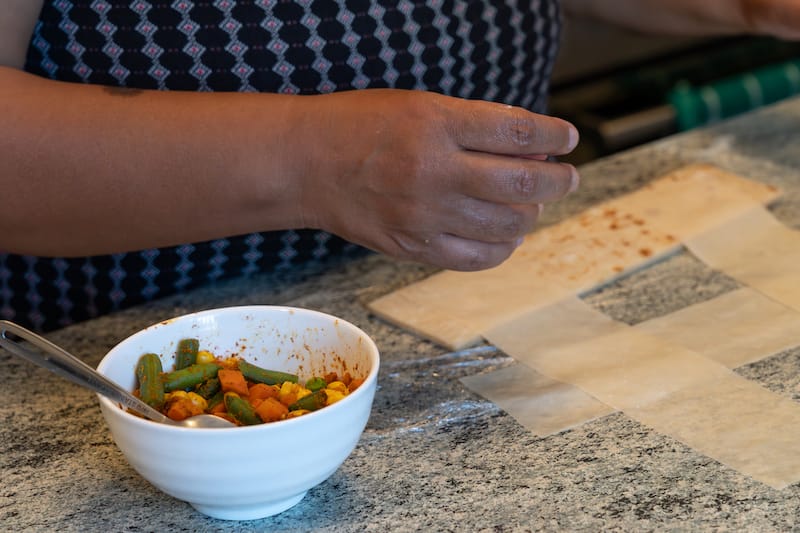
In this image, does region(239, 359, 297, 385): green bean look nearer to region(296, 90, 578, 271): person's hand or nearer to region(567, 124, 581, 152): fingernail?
region(296, 90, 578, 271): person's hand

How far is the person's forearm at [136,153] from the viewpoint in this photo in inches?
34.9

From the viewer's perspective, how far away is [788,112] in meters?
1.63

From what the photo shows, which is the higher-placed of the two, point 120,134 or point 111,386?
point 120,134

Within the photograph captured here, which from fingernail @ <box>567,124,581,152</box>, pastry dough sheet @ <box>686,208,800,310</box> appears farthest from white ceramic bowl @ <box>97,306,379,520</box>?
pastry dough sheet @ <box>686,208,800,310</box>

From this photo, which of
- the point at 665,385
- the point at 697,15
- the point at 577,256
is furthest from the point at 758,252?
the point at 697,15

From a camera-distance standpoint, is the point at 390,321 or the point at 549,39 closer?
the point at 390,321

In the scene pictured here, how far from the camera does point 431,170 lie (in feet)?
2.83

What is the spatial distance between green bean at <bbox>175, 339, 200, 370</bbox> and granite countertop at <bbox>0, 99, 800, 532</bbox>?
0.10m

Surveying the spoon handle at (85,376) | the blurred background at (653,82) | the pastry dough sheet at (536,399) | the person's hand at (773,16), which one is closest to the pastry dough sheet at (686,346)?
the pastry dough sheet at (536,399)

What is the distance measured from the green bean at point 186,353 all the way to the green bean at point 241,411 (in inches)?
3.1

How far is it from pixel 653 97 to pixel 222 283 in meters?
1.50

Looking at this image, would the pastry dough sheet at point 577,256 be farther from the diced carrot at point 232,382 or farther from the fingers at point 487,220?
the diced carrot at point 232,382

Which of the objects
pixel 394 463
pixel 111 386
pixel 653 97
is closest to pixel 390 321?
pixel 394 463

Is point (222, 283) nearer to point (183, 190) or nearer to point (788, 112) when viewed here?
point (183, 190)
